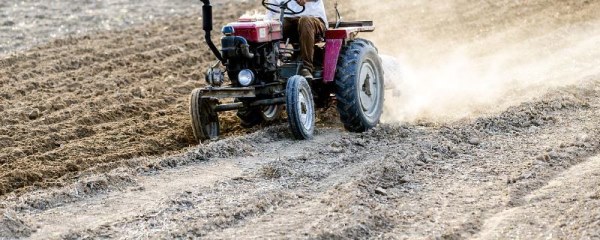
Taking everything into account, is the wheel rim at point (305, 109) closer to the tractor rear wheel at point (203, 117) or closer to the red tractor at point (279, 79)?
the red tractor at point (279, 79)

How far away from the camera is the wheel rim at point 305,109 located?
→ 10.7 metres

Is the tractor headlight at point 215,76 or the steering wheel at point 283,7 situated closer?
the tractor headlight at point 215,76

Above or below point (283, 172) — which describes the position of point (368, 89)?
above

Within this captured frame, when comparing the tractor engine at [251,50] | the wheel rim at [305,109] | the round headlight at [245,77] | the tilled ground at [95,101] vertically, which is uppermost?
the tractor engine at [251,50]

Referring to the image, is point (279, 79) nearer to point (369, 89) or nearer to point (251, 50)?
point (251, 50)

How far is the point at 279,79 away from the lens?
36.6 ft

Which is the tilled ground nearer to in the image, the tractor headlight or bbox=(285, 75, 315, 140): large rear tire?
the tractor headlight

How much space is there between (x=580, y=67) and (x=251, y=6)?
28.9 feet

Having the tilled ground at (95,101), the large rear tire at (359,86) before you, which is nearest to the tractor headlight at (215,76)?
the tilled ground at (95,101)

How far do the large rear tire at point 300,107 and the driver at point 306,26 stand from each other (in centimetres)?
37

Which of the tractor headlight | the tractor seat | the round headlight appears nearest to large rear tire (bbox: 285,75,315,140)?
the round headlight

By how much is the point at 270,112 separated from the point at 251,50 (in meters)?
1.02

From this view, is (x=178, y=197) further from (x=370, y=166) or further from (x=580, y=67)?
(x=580, y=67)

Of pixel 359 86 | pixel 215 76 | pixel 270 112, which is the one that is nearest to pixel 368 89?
pixel 359 86
